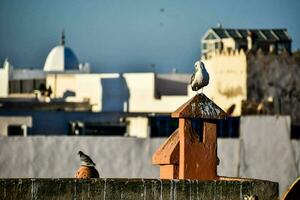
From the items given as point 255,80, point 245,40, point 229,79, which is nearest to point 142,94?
point 245,40

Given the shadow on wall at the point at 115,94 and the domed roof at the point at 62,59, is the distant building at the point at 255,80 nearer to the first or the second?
the shadow on wall at the point at 115,94

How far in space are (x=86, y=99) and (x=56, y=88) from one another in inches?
264

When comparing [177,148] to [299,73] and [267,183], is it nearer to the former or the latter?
[267,183]

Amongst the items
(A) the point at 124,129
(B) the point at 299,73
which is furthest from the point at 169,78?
(A) the point at 124,129

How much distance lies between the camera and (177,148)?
17.5 metres

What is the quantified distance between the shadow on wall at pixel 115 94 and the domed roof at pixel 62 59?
1217cm

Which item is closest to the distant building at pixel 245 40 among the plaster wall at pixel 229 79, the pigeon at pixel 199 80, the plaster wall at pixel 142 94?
the plaster wall at pixel 229 79

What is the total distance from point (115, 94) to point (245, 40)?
5679 mm

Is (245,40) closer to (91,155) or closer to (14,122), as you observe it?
(14,122)

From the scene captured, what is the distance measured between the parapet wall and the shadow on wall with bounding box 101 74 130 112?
44.3m

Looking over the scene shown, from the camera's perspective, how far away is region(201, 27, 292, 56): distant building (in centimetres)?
5772

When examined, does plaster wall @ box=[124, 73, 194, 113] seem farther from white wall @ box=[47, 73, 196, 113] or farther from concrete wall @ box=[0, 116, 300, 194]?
concrete wall @ box=[0, 116, 300, 194]

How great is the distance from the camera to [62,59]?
72.5m

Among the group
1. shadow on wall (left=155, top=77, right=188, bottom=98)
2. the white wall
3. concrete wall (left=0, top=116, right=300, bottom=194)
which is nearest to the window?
concrete wall (left=0, top=116, right=300, bottom=194)
